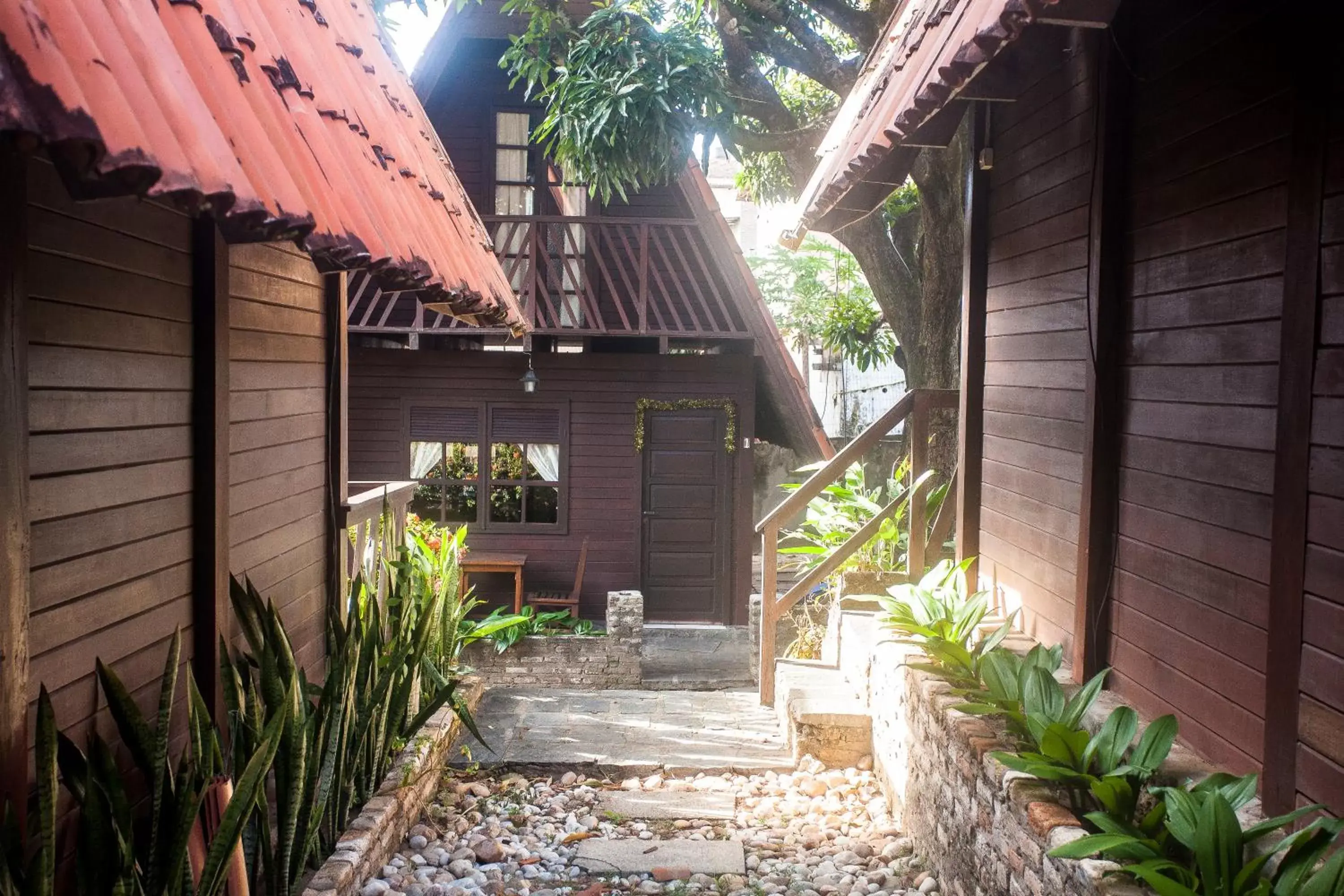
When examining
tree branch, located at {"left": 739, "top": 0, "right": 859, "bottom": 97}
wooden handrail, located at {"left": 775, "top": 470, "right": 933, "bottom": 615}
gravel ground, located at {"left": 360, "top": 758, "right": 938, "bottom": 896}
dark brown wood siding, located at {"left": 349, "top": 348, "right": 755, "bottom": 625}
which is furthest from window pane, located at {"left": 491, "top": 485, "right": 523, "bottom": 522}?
gravel ground, located at {"left": 360, "top": 758, "right": 938, "bottom": 896}

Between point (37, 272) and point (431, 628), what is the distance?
331 centimetres

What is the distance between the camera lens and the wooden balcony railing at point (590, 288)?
11.3 meters

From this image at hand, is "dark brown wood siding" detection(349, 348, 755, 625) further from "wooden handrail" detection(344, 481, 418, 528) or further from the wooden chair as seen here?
"wooden handrail" detection(344, 481, 418, 528)

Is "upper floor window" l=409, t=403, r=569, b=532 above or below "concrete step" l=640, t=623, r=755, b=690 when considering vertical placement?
above

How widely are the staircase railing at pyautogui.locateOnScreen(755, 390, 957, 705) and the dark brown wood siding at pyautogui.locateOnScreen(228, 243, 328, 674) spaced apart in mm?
2956

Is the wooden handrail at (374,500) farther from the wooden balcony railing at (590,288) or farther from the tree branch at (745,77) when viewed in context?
the tree branch at (745,77)

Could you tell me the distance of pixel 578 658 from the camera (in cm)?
1099

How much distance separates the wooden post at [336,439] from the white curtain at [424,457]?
707cm

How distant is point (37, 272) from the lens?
2.71 metres

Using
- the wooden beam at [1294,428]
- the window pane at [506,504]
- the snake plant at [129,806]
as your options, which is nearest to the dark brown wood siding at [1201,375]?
the wooden beam at [1294,428]

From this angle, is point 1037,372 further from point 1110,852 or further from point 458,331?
point 458,331

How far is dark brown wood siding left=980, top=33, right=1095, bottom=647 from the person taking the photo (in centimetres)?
445

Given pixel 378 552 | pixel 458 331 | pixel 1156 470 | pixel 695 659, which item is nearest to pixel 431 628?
pixel 378 552

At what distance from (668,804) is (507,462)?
746 centimetres
